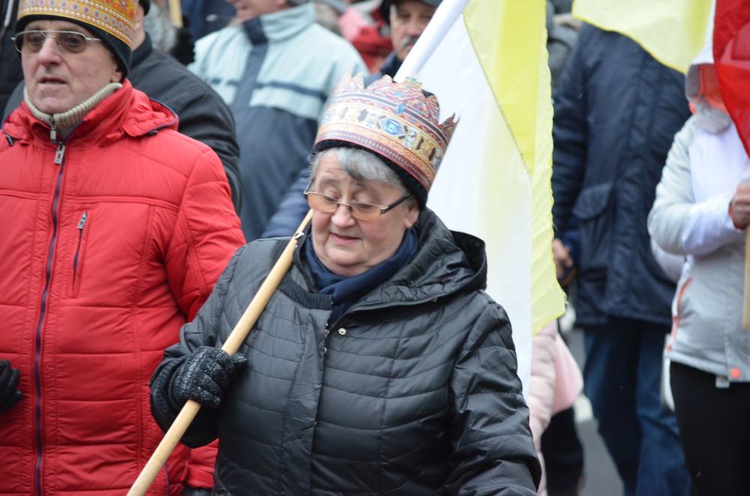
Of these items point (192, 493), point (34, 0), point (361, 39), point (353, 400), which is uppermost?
point (361, 39)

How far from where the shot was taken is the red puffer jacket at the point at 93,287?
4.35 meters

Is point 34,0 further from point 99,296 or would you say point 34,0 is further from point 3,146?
point 99,296

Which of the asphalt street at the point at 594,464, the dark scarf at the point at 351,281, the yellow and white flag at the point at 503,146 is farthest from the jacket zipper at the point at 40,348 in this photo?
the asphalt street at the point at 594,464

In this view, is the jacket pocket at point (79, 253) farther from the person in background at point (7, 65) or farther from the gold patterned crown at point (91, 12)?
the person in background at point (7, 65)

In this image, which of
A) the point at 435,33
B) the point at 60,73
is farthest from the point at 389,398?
the point at 435,33

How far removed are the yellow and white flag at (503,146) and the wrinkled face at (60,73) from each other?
1.20 metres

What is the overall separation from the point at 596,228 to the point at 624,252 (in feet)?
0.75

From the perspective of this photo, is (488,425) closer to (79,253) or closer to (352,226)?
(352,226)

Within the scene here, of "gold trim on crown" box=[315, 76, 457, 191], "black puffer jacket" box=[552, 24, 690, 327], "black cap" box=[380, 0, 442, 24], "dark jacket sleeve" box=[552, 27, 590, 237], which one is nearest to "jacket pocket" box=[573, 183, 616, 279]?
"black puffer jacket" box=[552, 24, 690, 327]

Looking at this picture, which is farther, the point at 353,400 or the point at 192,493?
the point at 192,493

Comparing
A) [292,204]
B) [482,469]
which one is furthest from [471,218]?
[482,469]

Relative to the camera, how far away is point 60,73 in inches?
178

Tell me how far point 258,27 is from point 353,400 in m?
3.67

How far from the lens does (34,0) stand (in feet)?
15.0
